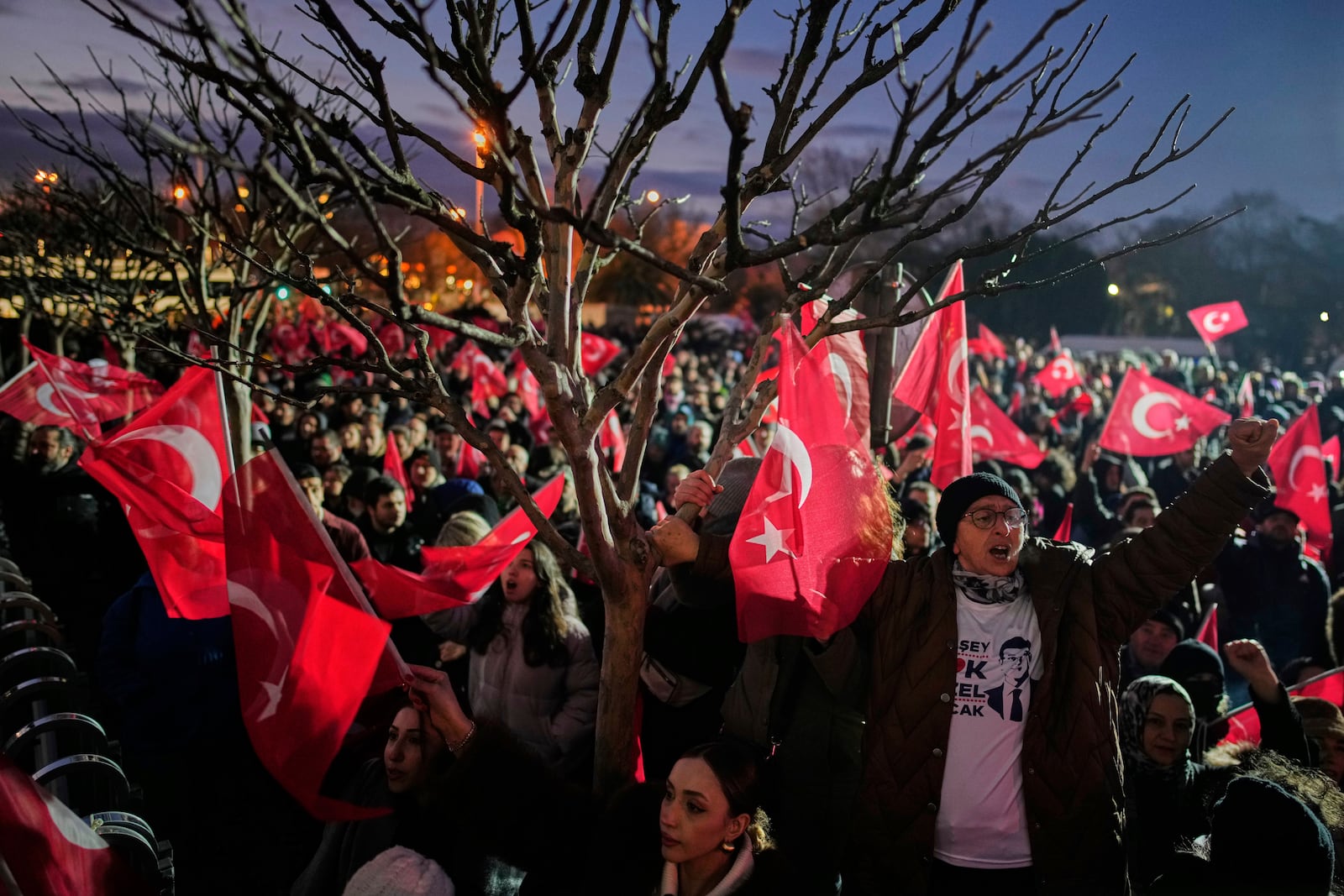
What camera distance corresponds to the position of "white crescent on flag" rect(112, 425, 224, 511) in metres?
4.27

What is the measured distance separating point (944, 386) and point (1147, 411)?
14.0ft

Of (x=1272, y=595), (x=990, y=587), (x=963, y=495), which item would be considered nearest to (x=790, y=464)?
(x=963, y=495)

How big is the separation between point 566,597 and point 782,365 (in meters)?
1.59

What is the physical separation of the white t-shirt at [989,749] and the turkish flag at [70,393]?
620cm

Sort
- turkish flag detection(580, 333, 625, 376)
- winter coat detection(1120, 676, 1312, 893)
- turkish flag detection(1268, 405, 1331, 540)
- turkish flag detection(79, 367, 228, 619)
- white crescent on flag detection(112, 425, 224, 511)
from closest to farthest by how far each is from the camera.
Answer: winter coat detection(1120, 676, 1312, 893) → turkish flag detection(79, 367, 228, 619) → white crescent on flag detection(112, 425, 224, 511) → turkish flag detection(1268, 405, 1331, 540) → turkish flag detection(580, 333, 625, 376)

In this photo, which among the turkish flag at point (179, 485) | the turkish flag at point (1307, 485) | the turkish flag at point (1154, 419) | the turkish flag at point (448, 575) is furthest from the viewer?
the turkish flag at point (1154, 419)

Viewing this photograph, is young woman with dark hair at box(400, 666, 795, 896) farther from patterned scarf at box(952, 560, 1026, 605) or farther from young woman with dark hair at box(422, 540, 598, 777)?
patterned scarf at box(952, 560, 1026, 605)

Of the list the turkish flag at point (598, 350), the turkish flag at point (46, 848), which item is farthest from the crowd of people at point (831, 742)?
the turkish flag at point (598, 350)

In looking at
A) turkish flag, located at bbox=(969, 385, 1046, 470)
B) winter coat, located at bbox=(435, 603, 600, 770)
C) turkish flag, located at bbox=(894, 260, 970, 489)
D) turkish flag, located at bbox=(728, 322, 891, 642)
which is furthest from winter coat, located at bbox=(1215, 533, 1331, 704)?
winter coat, located at bbox=(435, 603, 600, 770)

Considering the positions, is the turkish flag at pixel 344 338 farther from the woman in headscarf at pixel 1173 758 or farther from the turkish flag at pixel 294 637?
the woman in headscarf at pixel 1173 758

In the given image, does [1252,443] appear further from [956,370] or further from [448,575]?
[956,370]

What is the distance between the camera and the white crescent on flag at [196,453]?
14.0 feet

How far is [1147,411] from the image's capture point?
903 cm

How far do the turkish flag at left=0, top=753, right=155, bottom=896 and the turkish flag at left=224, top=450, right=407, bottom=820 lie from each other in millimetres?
481
